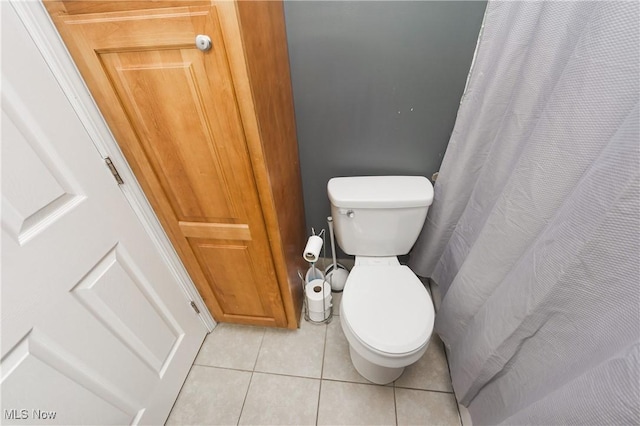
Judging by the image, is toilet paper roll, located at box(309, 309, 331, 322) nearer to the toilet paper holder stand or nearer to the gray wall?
the toilet paper holder stand

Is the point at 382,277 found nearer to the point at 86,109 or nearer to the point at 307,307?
the point at 307,307

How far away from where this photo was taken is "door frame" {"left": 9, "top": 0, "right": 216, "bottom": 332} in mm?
568

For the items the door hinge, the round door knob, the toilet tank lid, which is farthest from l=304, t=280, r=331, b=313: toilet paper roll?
the round door knob

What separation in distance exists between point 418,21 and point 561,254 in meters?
0.87

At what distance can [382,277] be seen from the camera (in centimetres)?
108

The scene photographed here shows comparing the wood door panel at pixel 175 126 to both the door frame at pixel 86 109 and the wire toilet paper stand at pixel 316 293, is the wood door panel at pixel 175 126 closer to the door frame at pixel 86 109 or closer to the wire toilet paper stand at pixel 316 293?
the door frame at pixel 86 109

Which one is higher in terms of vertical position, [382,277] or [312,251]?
[312,251]

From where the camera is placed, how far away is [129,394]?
2.80 ft

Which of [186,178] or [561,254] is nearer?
[561,254]

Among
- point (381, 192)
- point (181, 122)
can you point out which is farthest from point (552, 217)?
point (181, 122)

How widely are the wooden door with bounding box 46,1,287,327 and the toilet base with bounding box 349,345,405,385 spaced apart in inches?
21.4

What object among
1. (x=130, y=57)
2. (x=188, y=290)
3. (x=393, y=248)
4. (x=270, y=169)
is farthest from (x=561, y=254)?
(x=188, y=290)

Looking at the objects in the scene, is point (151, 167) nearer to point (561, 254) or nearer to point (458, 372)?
point (561, 254)

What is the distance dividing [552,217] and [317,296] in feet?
3.20
